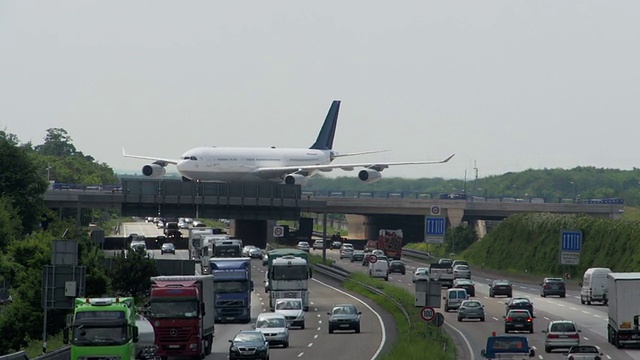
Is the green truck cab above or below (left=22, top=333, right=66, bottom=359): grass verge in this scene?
above

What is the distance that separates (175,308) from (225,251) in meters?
49.4

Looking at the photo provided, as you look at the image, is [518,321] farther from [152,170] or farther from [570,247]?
[152,170]

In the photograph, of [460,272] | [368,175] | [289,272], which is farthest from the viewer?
[368,175]

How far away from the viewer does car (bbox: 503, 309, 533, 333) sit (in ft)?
198

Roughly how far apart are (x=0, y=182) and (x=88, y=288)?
5761 cm

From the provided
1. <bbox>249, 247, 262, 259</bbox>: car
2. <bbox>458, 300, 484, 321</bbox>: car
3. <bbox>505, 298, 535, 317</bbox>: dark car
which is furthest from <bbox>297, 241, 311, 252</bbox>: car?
<bbox>505, 298, 535, 317</bbox>: dark car

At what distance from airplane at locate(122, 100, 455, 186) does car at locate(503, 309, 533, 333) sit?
60.5 m

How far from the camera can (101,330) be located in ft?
127

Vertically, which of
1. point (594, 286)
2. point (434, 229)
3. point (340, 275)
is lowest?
point (340, 275)

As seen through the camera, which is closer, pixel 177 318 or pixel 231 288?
pixel 177 318

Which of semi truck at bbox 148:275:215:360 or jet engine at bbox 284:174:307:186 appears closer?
semi truck at bbox 148:275:215:360

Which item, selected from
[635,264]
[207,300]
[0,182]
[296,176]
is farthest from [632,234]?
[207,300]

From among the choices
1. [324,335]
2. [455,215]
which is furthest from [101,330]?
[455,215]

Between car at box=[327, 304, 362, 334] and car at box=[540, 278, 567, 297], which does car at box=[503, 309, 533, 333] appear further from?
car at box=[540, 278, 567, 297]
